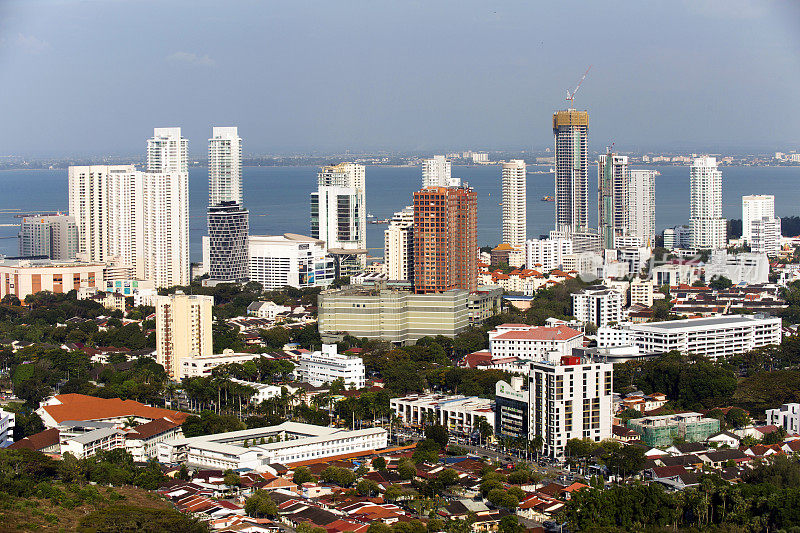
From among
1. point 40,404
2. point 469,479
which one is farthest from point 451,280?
point 469,479

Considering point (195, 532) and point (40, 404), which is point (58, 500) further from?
point (40, 404)

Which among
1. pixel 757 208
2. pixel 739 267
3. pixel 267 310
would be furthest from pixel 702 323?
pixel 757 208

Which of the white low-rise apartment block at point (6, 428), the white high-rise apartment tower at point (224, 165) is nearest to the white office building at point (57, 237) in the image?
the white high-rise apartment tower at point (224, 165)

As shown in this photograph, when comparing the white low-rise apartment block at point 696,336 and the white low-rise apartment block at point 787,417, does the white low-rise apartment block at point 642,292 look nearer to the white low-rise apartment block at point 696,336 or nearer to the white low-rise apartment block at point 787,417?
the white low-rise apartment block at point 696,336

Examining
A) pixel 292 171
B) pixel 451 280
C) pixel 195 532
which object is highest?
pixel 292 171

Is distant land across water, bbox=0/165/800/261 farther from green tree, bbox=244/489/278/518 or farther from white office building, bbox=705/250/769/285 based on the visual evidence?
green tree, bbox=244/489/278/518

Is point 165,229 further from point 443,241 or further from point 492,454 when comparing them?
point 492,454
